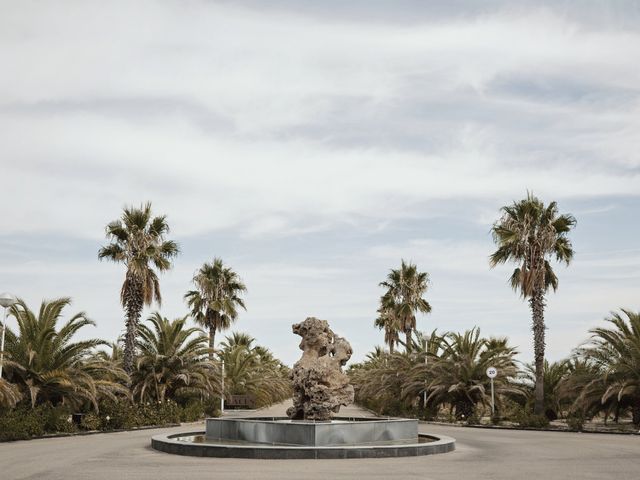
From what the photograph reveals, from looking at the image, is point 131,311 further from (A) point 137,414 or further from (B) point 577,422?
(B) point 577,422

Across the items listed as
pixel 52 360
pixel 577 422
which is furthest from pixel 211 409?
pixel 577 422

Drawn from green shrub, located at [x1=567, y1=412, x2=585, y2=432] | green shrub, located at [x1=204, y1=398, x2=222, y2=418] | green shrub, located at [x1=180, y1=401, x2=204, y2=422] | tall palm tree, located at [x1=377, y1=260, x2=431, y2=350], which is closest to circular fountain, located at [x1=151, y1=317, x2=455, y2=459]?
green shrub, located at [x1=567, y1=412, x2=585, y2=432]

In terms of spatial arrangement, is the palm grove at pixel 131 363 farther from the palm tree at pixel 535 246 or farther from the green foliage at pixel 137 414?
the palm tree at pixel 535 246

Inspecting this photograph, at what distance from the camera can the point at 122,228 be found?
34062mm

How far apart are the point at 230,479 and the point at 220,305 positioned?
38178 millimetres

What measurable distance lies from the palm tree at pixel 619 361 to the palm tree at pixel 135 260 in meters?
19.0

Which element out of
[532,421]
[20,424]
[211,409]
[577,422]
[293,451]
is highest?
[293,451]

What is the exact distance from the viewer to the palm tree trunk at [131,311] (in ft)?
109

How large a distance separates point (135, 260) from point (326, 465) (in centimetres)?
2047

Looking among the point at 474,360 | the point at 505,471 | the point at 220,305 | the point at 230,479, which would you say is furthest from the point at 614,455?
the point at 220,305

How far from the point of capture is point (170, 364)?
36.2 meters

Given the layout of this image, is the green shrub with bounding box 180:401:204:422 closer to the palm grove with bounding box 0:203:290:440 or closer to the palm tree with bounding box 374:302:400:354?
the palm grove with bounding box 0:203:290:440

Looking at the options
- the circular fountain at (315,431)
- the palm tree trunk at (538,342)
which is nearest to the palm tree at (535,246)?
the palm tree trunk at (538,342)

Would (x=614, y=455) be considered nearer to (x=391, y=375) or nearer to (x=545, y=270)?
(x=545, y=270)
